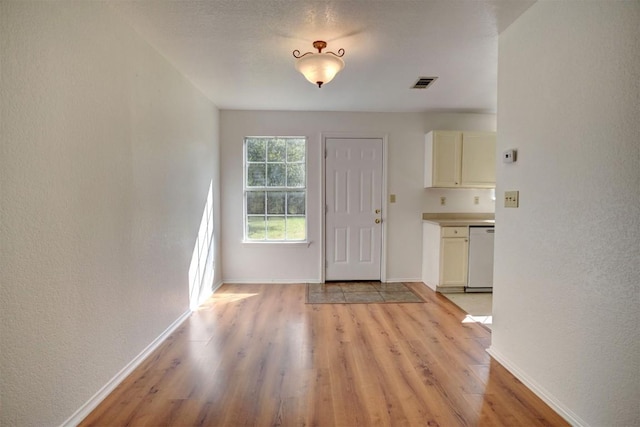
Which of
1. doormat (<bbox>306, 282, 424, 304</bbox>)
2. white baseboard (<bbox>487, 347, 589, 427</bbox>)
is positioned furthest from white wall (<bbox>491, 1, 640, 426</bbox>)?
doormat (<bbox>306, 282, 424, 304</bbox>)

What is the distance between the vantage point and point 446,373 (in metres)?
1.98

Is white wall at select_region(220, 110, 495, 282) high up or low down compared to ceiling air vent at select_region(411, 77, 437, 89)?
down

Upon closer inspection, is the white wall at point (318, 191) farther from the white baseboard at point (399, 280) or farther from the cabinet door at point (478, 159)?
the cabinet door at point (478, 159)

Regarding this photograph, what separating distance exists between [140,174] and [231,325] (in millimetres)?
1487

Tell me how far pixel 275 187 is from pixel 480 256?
107 inches

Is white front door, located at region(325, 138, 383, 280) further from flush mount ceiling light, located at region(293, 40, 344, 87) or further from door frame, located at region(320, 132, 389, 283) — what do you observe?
flush mount ceiling light, located at region(293, 40, 344, 87)

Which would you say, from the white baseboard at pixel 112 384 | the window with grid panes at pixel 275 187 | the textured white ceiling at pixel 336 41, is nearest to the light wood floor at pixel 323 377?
the white baseboard at pixel 112 384

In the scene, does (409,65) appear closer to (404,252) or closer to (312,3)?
(312,3)

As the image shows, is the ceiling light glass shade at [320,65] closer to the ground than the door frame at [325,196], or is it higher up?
higher up

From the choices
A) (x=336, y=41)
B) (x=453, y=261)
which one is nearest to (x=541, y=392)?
(x=453, y=261)

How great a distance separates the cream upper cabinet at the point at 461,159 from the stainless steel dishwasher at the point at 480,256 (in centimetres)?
64

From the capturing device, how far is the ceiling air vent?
9.50 ft

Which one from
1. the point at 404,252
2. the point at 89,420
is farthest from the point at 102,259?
the point at 404,252

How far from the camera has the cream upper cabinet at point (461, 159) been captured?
390cm
